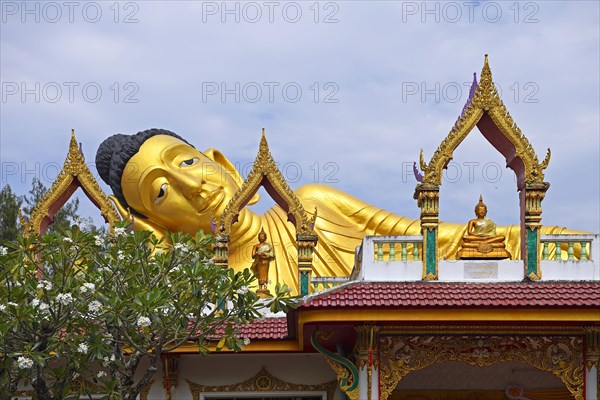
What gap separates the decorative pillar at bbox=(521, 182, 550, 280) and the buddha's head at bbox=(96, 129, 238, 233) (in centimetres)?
784

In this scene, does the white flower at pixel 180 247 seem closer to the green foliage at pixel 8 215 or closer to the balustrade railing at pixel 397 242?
the balustrade railing at pixel 397 242

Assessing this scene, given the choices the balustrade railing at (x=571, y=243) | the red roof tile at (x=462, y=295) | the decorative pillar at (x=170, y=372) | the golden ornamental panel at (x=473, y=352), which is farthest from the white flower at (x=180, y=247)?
the balustrade railing at (x=571, y=243)

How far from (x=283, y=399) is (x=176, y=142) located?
283 inches

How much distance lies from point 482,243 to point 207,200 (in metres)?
7.39

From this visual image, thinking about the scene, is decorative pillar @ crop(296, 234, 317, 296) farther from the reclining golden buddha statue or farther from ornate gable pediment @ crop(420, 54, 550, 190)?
the reclining golden buddha statue

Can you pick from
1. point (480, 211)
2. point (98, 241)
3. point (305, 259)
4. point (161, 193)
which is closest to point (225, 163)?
point (161, 193)

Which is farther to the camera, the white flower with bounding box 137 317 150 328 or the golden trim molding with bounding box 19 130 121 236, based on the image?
the golden trim molding with bounding box 19 130 121 236

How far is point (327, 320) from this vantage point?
1389cm

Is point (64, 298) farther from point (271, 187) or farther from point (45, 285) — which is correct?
point (271, 187)

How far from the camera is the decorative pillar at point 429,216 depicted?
49.2ft

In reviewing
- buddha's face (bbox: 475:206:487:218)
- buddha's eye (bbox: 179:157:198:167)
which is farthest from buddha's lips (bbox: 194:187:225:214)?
buddha's face (bbox: 475:206:487:218)

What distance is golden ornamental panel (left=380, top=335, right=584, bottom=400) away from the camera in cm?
1438

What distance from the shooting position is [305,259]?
17.2m

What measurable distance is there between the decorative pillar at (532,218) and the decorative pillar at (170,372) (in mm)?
5089
